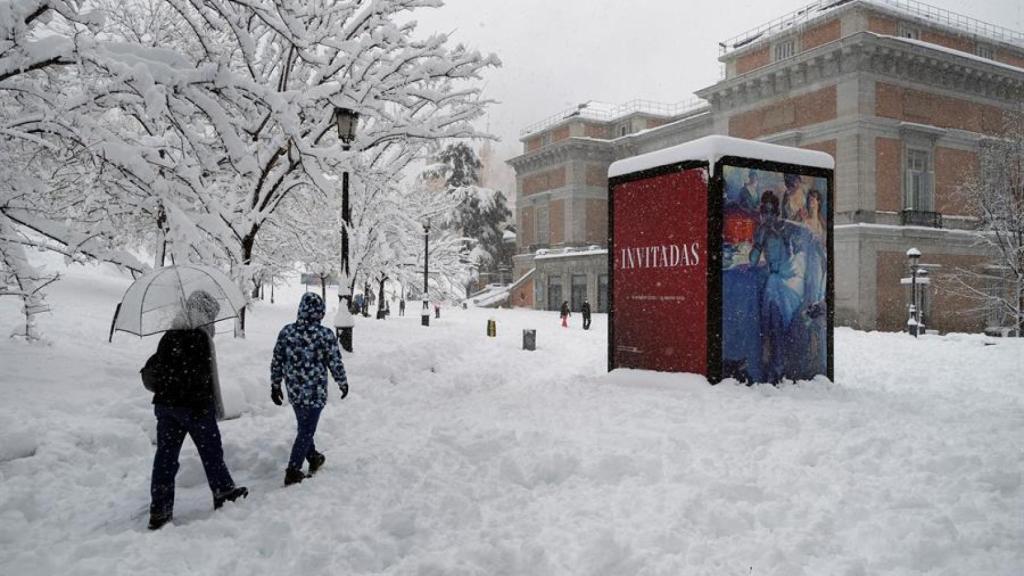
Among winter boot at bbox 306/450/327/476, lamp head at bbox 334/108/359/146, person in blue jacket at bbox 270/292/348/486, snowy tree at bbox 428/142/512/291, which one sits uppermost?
snowy tree at bbox 428/142/512/291

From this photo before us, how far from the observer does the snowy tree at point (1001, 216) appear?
2269 cm

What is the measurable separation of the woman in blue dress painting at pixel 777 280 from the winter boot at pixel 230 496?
7.30 meters

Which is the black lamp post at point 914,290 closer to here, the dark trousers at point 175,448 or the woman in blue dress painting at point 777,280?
the woman in blue dress painting at point 777,280

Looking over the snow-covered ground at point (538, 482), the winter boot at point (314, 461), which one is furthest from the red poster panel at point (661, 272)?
Result: the winter boot at point (314, 461)

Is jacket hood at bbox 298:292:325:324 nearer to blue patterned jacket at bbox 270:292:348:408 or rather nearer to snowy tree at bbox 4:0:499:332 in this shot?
blue patterned jacket at bbox 270:292:348:408

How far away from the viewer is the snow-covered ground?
3.88m

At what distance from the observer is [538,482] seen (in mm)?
5293

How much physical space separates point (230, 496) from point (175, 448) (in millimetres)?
607

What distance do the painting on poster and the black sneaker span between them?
713 cm

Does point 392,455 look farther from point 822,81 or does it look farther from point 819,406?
point 822,81

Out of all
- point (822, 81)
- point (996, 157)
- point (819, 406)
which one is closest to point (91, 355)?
point (819, 406)

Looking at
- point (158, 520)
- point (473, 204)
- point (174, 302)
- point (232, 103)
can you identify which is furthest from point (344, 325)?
point (473, 204)

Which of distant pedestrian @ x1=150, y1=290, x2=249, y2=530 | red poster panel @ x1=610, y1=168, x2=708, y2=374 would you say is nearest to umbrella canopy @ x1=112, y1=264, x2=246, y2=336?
distant pedestrian @ x1=150, y1=290, x2=249, y2=530

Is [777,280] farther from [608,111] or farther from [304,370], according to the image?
[608,111]
